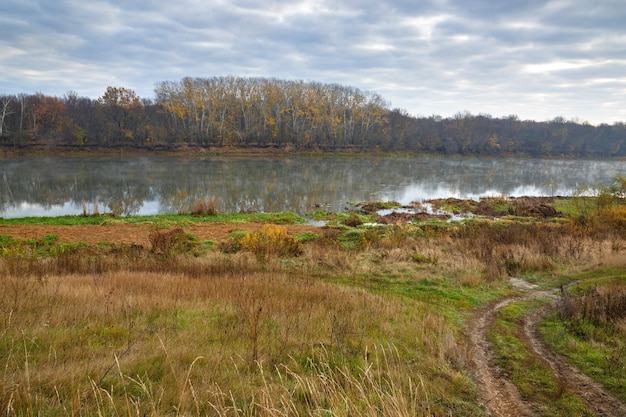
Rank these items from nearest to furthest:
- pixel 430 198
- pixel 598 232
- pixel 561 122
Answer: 1. pixel 598 232
2. pixel 430 198
3. pixel 561 122

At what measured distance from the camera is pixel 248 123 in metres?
88.1

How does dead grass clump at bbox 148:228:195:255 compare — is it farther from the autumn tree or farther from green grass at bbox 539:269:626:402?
the autumn tree

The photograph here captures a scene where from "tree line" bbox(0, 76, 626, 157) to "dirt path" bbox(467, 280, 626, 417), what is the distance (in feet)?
248

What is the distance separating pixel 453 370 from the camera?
5359mm

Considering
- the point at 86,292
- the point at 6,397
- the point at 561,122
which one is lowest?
the point at 86,292

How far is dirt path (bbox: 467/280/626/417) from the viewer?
15.3 ft

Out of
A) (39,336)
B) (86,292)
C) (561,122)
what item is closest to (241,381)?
(39,336)

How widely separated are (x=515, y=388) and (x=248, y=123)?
8771cm

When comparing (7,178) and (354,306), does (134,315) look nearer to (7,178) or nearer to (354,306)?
(354,306)

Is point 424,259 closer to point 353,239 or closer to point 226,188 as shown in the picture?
point 353,239

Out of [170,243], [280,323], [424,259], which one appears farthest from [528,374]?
[170,243]

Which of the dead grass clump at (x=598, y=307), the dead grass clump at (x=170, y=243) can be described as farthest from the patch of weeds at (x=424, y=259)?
the dead grass clump at (x=170, y=243)

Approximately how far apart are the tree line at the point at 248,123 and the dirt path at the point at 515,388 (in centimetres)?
7560

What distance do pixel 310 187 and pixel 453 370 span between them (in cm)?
3236
